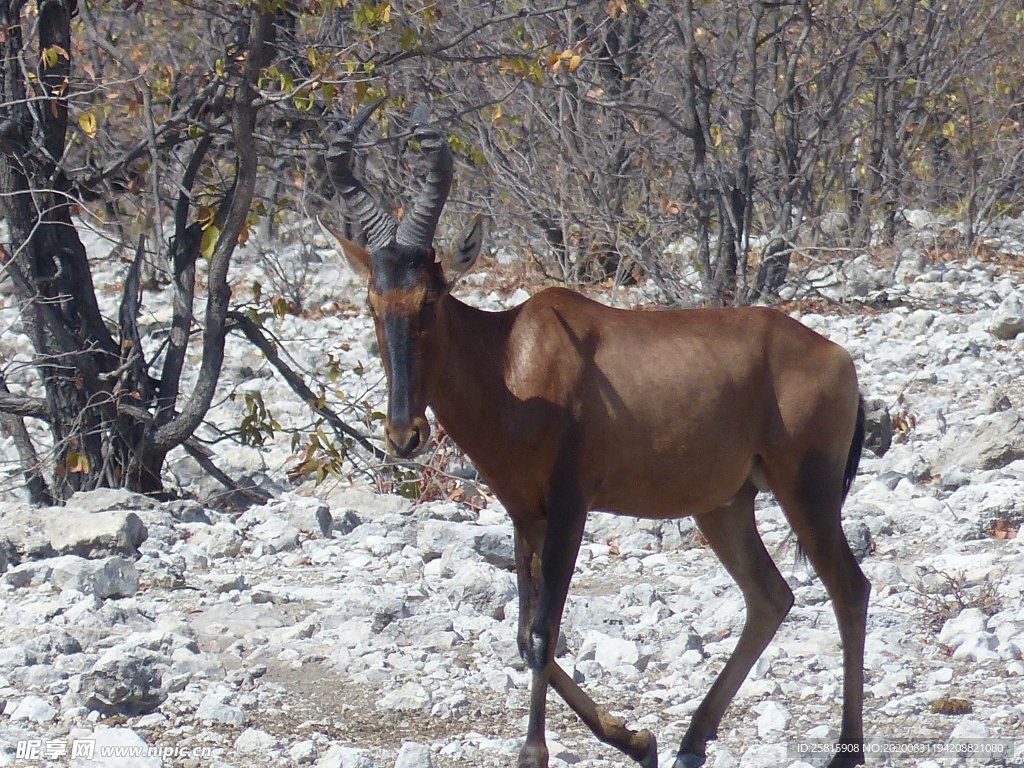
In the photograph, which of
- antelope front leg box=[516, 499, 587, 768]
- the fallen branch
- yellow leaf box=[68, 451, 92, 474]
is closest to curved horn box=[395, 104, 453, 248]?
antelope front leg box=[516, 499, 587, 768]

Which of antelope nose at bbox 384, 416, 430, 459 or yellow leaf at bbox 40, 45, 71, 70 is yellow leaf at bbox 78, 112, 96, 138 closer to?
yellow leaf at bbox 40, 45, 71, 70

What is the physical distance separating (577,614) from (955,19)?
10459 millimetres

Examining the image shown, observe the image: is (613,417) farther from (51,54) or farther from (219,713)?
(51,54)

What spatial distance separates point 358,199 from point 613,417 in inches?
54.2

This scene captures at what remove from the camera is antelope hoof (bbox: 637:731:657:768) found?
232 inches

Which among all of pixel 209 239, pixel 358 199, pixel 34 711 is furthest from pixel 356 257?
pixel 209 239

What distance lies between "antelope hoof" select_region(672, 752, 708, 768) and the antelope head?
163 centimetres

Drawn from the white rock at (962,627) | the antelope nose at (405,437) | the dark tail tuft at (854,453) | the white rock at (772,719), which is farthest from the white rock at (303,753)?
Answer: the white rock at (962,627)

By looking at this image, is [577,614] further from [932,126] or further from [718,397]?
[932,126]

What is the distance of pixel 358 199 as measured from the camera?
20.4 ft

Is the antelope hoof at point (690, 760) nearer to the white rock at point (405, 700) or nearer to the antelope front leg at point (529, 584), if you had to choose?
the antelope front leg at point (529, 584)

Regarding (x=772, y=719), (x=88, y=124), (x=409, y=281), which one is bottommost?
(x=772, y=719)

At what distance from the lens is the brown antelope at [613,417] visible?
5.94 m

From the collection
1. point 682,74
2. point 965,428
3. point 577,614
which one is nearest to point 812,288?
point 682,74
